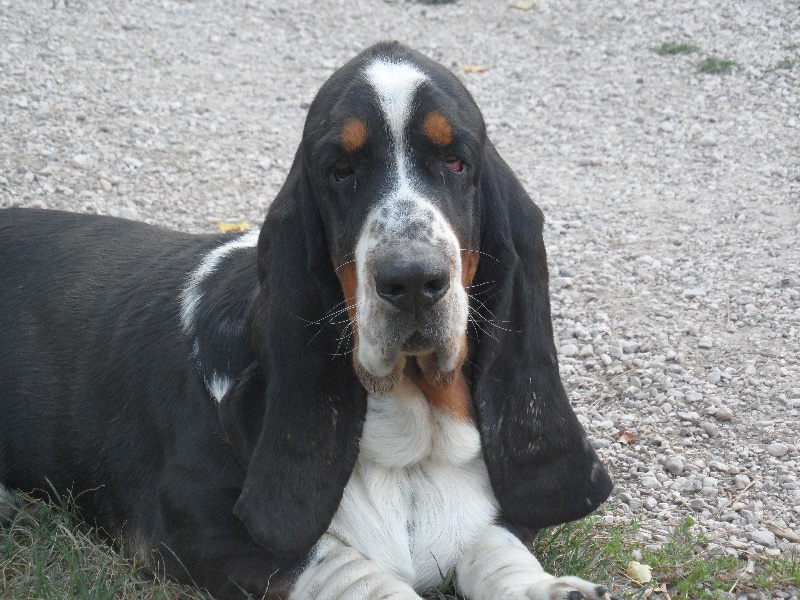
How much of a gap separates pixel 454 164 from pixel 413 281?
48 centimetres

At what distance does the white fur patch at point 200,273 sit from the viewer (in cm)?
356

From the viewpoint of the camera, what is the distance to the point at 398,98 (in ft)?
9.55

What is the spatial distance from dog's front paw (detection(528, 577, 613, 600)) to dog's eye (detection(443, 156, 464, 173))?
44.3 inches

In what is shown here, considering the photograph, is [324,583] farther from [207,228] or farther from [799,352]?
[207,228]

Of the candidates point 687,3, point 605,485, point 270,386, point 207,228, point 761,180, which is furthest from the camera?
point 687,3

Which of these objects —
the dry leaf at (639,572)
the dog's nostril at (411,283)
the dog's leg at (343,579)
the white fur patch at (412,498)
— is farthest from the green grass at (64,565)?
the dry leaf at (639,572)

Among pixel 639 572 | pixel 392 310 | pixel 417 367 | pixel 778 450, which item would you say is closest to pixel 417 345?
pixel 392 310

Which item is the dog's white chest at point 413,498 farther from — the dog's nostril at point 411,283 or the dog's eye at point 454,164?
the dog's eye at point 454,164

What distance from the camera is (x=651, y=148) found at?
7281mm

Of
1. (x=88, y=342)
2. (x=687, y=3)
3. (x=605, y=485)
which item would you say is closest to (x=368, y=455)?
(x=605, y=485)

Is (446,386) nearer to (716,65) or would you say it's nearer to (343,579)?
(343,579)

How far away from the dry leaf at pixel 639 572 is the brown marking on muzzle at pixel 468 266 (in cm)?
109

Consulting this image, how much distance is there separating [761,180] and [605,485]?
3.95 metres

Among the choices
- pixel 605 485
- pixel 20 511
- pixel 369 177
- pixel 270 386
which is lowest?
pixel 20 511
